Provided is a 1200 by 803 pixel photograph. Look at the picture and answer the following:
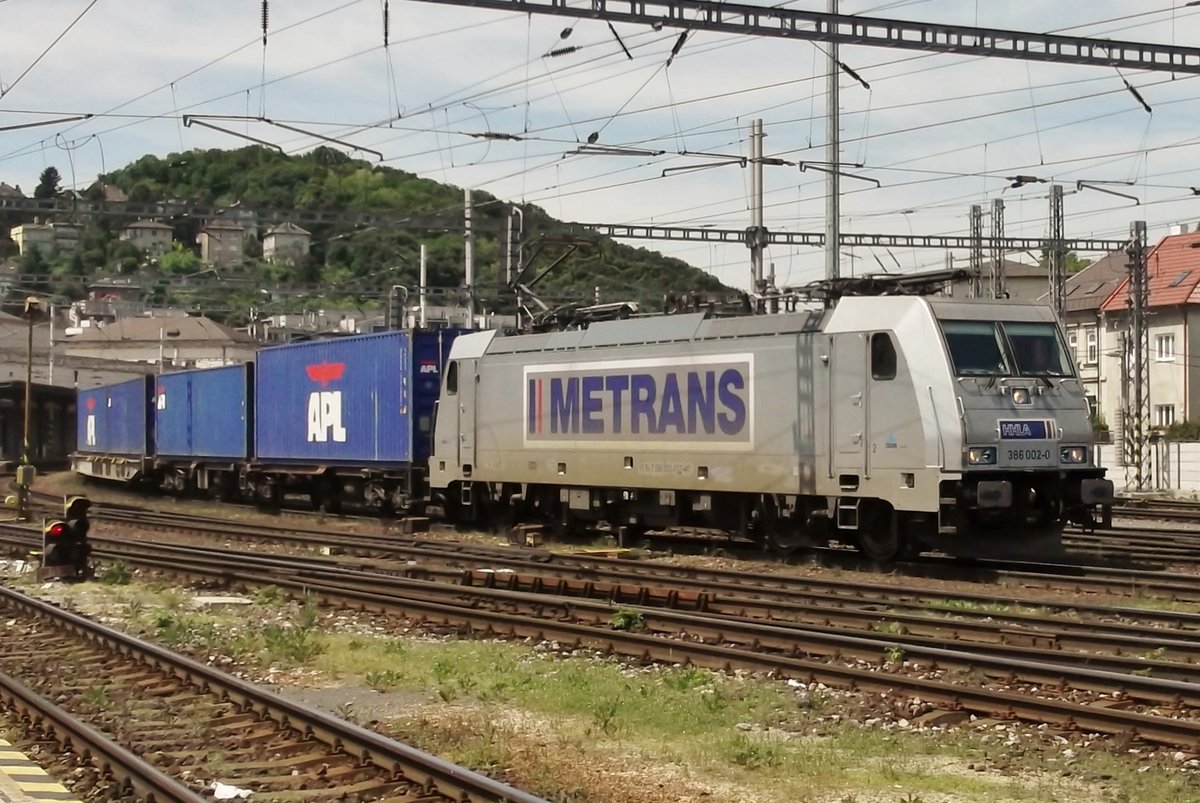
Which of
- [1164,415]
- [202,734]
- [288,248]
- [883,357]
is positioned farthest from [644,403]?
[288,248]

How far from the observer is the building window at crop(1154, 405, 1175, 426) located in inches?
2425

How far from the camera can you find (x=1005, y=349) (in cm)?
1814

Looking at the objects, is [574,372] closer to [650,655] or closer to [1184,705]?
[650,655]

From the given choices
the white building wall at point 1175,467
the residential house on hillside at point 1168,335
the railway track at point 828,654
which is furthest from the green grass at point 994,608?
the residential house on hillside at point 1168,335

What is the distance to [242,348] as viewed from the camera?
96.8 meters

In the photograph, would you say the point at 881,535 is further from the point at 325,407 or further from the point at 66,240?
the point at 66,240

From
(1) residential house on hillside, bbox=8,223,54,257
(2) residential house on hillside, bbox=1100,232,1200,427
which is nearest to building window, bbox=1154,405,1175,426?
(2) residential house on hillside, bbox=1100,232,1200,427

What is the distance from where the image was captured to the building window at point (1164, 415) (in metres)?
61.6

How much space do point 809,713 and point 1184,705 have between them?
2.49 metres

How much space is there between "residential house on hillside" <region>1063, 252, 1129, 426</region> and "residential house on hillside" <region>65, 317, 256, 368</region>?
5243 centimetres

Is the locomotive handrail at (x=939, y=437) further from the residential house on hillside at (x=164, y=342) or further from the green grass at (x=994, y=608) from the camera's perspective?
the residential house on hillside at (x=164, y=342)

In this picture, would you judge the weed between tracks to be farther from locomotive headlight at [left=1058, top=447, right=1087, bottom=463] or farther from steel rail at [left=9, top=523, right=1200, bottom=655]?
locomotive headlight at [left=1058, top=447, right=1087, bottom=463]

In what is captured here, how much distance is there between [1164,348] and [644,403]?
4725cm

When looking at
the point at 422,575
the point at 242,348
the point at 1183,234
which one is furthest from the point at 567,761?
the point at 242,348
